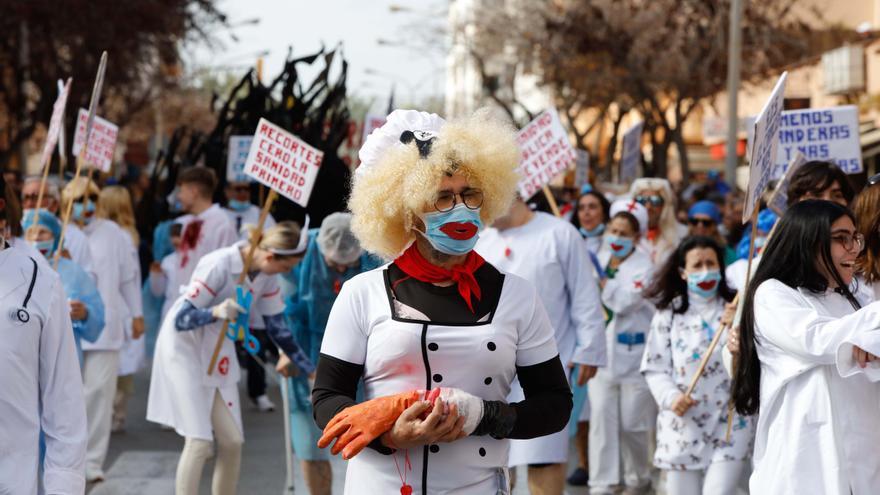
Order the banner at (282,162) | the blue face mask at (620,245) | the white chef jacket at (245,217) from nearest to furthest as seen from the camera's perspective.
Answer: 1. the banner at (282,162)
2. the blue face mask at (620,245)
3. the white chef jacket at (245,217)

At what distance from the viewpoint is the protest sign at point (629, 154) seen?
15.9 meters

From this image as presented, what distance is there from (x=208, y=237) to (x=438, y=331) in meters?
7.62

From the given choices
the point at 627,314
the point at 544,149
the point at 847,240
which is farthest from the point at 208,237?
the point at 847,240

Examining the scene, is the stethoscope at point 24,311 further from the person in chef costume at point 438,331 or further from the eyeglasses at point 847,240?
the eyeglasses at point 847,240

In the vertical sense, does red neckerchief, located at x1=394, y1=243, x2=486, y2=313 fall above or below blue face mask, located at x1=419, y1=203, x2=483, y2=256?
below

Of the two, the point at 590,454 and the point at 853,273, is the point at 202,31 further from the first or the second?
the point at 853,273

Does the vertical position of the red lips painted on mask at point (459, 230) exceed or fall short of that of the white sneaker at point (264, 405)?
it exceeds it

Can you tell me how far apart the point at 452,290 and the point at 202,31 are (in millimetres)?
27225

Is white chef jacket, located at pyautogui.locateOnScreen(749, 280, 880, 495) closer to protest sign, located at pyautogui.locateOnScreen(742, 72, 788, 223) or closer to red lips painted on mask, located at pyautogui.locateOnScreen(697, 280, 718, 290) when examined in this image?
protest sign, located at pyautogui.locateOnScreen(742, 72, 788, 223)

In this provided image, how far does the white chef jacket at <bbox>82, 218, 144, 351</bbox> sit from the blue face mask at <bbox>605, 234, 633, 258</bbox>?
11.0 ft

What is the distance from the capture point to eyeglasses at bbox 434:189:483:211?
3.93m

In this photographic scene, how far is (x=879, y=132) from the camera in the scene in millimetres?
25125

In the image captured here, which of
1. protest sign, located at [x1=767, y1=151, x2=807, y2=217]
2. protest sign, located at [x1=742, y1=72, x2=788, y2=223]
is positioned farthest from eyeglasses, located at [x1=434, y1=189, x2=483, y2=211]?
protest sign, located at [x1=767, y1=151, x2=807, y2=217]

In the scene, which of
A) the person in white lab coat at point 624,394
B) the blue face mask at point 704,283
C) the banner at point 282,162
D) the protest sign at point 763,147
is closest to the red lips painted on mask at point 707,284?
the blue face mask at point 704,283
